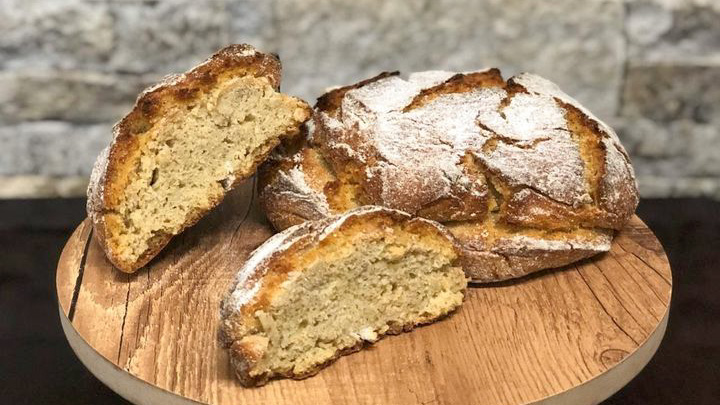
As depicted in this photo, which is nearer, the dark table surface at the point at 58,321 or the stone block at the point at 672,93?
the dark table surface at the point at 58,321

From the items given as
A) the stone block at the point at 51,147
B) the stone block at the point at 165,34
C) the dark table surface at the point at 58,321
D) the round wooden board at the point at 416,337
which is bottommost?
the dark table surface at the point at 58,321

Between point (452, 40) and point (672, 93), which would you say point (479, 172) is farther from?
point (672, 93)

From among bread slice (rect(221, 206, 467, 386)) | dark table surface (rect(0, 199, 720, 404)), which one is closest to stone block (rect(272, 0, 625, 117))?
dark table surface (rect(0, 199, 720, 404))

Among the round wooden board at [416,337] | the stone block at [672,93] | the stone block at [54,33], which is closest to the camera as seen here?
the round wooden board at [416,337]

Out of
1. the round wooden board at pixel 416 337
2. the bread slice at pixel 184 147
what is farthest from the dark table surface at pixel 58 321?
the bread slice at pixel 184 147

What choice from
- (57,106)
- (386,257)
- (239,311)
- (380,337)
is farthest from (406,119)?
(57,106)

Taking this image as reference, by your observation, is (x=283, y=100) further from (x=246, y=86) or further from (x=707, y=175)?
(x=707, y=175)

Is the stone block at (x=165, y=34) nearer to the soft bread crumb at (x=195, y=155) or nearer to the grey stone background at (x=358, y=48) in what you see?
the grey stone background at (x=358, y=48)
